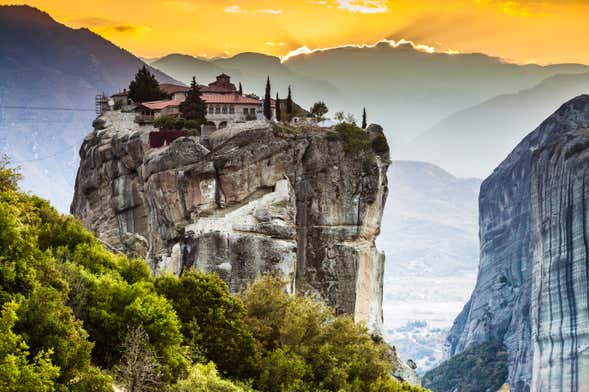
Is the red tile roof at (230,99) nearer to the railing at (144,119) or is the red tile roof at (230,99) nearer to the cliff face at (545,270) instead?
the railing at (144,119)

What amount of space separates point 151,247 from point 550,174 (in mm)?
57572

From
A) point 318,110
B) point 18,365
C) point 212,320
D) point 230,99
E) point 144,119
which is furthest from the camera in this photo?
point 318,110

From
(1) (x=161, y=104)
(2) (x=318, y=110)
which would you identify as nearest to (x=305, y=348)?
(2) (x=318, y=110)

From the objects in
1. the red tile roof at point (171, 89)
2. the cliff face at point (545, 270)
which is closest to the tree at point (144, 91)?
the red tile roof at point (171, 89)

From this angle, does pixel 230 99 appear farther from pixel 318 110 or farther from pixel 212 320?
pixel 212 320

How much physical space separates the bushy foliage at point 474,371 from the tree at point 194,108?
2580 inches

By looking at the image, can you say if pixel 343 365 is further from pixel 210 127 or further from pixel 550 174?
pixel 550 174

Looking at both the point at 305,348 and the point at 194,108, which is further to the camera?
the point at 194,108

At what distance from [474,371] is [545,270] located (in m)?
26.2

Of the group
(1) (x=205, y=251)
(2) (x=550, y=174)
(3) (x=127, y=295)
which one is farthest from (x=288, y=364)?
(2) (x=550, y=174)

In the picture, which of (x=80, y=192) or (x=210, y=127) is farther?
(x=80, y=192)

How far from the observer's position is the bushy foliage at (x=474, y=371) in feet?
410

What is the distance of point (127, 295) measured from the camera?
113 feet

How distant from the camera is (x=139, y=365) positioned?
98.4 ft
